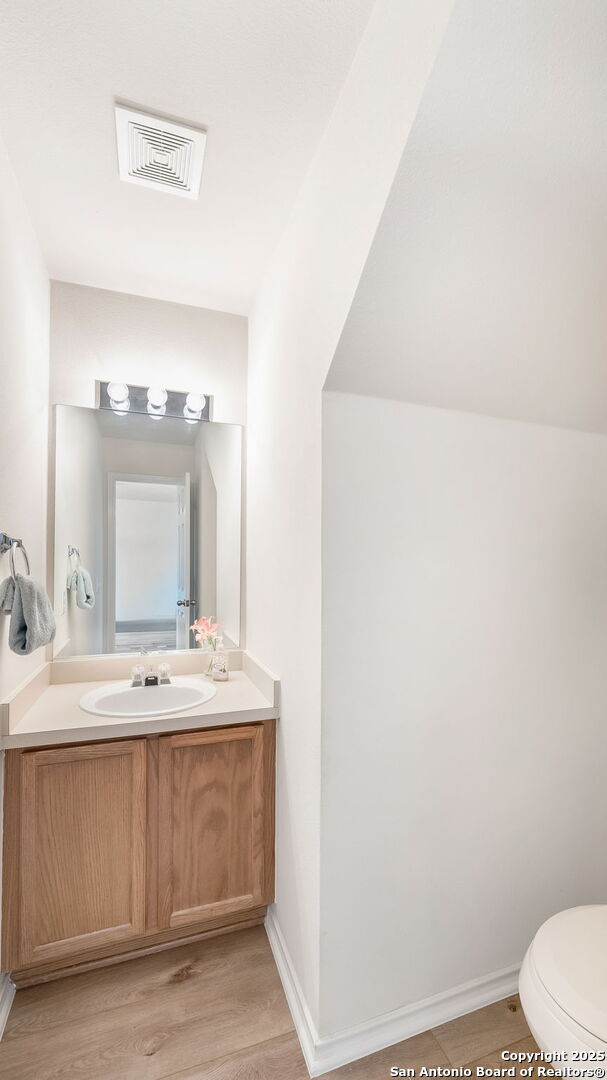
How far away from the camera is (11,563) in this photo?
61.9 inches

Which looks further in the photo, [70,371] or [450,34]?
[70,371]

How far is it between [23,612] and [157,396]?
1179 mm

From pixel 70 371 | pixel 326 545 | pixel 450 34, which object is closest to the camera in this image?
pixel 450 34

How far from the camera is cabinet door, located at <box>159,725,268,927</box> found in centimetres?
162

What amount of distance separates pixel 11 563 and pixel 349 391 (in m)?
1.25

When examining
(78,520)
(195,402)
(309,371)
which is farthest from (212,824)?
(195,402)

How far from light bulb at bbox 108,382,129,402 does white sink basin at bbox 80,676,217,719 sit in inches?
49.8

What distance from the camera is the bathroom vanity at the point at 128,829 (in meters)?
1.47

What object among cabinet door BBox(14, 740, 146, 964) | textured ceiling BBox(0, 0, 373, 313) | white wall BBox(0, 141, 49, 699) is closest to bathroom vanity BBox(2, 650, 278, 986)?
cabinet door BBox(14, 740, 146, 964)

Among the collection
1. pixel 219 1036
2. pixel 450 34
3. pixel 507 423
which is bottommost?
pixel 219 1036

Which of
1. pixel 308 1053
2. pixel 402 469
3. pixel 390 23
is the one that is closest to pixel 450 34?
pixel 390 23

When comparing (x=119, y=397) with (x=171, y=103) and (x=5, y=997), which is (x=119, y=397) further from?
(x=5, y=997)

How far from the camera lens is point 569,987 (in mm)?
946

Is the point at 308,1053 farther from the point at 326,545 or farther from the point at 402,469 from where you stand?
the point at 402,469
